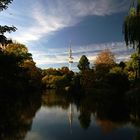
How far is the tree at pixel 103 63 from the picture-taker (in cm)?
5585

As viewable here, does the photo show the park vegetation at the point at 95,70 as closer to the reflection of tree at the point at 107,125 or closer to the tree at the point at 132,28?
the tree at the point at 132,28

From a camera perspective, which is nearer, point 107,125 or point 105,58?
point 107,125

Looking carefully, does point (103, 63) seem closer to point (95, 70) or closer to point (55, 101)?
point (95, 70)

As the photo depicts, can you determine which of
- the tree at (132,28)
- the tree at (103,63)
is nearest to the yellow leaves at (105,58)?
the tree at (103,63)

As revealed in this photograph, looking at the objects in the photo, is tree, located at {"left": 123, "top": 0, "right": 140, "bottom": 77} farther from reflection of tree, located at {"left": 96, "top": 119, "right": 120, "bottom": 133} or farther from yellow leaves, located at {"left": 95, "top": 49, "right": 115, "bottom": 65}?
yellow leaves, located at {"left": 95, "top": 49, "right": 115, "bottom": 65}

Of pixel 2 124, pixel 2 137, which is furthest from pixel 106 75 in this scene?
pixel 2 137

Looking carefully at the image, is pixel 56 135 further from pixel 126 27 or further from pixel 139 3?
pixel 126 27

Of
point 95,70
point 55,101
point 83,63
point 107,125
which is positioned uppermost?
point 83,63

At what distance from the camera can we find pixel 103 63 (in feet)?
196

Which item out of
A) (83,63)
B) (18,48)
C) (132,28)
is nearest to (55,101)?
(132,28)

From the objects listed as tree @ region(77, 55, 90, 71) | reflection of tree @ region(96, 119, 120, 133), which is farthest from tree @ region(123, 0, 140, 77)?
tree @ region(77, 55, 90, 71)

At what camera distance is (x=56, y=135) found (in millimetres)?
14586

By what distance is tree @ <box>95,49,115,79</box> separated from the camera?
5585cm

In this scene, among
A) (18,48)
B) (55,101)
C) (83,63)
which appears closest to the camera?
(55,101)
